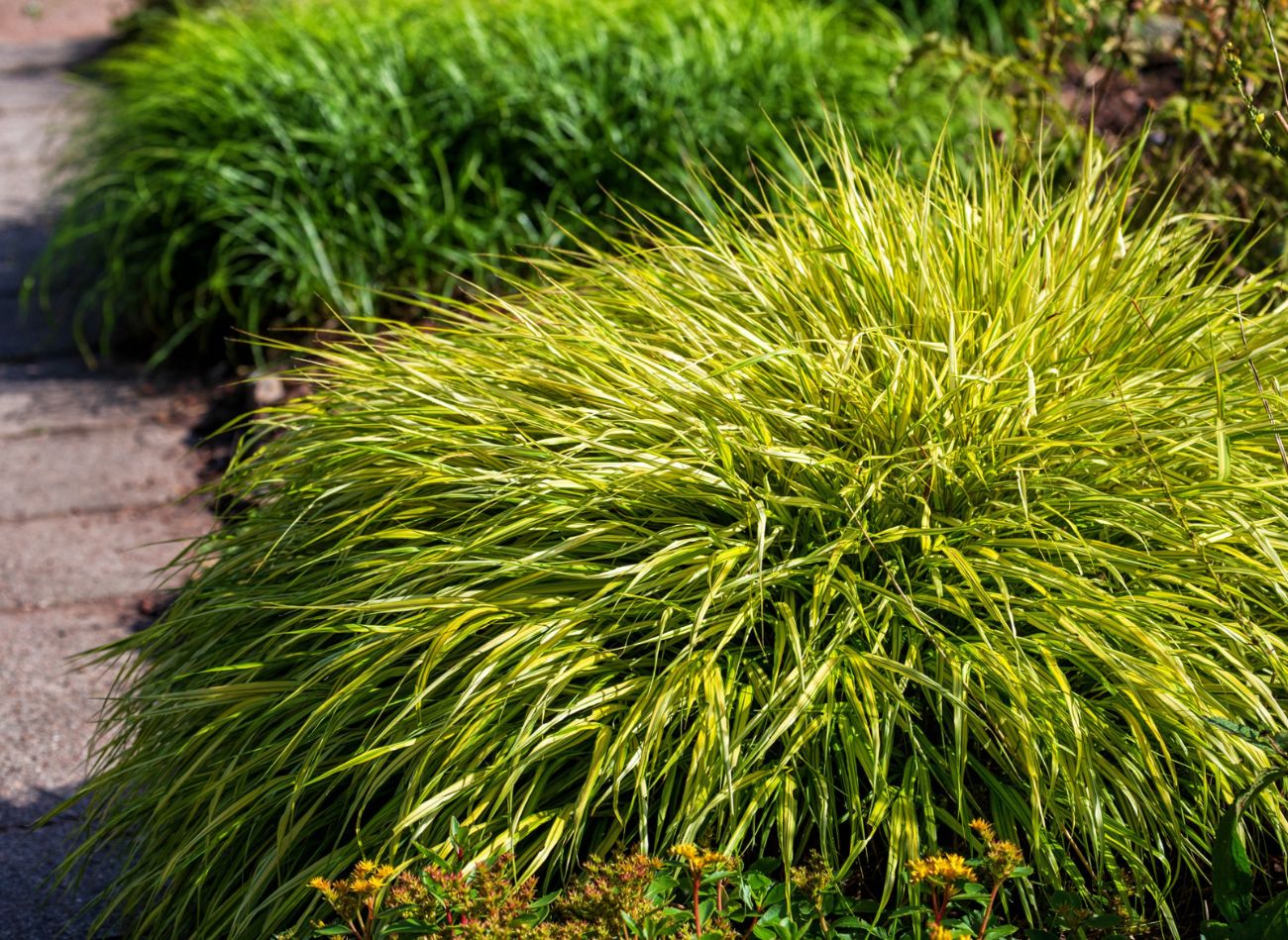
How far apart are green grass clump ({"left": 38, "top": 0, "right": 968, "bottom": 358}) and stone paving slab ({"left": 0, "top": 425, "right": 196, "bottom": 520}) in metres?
0.44

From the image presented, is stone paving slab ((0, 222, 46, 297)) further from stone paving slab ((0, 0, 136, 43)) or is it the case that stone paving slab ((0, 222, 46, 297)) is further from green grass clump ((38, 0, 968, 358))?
stone paving slab ((0, 0, 136, 43))

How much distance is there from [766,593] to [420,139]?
3230mm

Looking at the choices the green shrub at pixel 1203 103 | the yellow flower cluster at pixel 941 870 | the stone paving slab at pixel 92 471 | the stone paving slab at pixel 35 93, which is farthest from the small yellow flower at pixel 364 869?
the stone paving slab at pixel 35 93

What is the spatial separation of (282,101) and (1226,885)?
171 inches

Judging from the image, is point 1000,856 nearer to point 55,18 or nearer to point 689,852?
point 689,852

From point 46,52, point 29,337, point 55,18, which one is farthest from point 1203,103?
point 55,18

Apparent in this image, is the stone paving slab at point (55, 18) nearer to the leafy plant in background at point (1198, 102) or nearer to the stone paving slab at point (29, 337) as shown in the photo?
the stone paving slab at point (29, 337)

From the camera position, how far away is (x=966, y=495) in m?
2.07

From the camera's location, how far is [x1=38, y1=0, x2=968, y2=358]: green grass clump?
186 inches

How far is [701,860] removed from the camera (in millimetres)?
1612

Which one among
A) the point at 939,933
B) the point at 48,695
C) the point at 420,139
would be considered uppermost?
the point at 939,933

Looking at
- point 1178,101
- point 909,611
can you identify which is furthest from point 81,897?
point 1178,101

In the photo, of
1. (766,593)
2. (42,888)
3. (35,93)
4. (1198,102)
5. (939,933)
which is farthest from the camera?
(35,93)

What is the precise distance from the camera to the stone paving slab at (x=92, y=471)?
4.38 m
